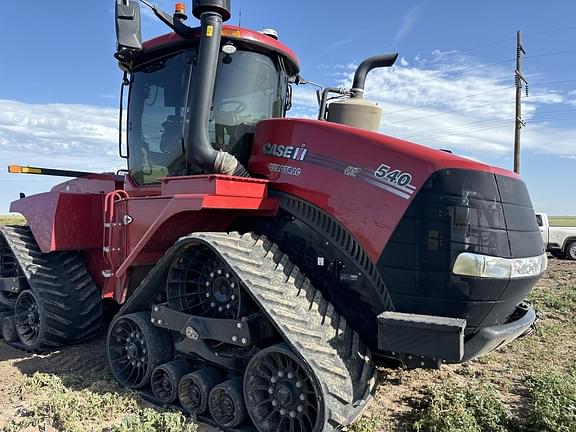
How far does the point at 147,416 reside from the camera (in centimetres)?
344

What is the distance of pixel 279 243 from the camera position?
3.99m

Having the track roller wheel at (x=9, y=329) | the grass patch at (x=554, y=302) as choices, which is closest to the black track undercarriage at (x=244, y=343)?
the track roller wheel at (x=9, y=329)

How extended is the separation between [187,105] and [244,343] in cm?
214

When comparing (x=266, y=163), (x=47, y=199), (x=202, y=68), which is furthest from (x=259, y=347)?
(x=47, y=199)

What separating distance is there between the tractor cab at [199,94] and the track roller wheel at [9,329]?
2637mm

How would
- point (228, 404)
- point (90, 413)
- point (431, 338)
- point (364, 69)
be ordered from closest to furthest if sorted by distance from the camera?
point (431, 338) < point (228, 404) < point (90, 413) < point (364, 69)

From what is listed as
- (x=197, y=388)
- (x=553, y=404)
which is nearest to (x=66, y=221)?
(x=197, y=388)

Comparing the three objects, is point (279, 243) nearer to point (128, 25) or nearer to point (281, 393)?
point (281, 393)

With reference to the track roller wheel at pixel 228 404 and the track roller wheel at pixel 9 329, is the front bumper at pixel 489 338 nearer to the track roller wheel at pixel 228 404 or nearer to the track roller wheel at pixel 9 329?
the track roller wheel at pixel 228 404

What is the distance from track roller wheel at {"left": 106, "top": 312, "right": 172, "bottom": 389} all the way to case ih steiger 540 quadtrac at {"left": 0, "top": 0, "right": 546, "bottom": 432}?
1cm

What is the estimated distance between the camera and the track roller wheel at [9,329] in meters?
5.80

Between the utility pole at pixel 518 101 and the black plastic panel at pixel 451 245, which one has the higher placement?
the utility pole at pixel 518 101

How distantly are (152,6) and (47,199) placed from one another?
278 centimetres

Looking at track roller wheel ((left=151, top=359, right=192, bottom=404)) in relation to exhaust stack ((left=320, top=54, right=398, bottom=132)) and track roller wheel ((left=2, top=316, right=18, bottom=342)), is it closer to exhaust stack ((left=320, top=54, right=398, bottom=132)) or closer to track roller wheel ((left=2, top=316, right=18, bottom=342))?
exhaust stack ((left=320, top=54, right=398, bottom=132))
